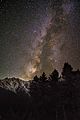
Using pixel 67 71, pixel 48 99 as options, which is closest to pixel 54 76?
pixel 67 71

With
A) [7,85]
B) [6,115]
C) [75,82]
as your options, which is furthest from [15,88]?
[75,82]

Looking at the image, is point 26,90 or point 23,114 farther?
point 26,90

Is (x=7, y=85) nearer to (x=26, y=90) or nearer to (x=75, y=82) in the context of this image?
(x=26, y=90)

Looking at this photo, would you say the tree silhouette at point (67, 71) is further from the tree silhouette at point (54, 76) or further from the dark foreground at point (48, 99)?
the tree silhouette at point (54, 76)

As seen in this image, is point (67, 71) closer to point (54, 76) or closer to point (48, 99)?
point (54, 76)

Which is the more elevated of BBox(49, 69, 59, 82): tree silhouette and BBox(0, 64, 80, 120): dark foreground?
BBox(49, 69, 59, 82): tree silhouette

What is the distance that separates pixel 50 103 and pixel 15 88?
1198 centimetres

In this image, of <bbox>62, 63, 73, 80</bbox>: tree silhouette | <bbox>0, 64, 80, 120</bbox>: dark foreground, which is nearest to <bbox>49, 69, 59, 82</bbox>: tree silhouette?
<bbox>0, 64, 80, 120</bbox>: dark foreground

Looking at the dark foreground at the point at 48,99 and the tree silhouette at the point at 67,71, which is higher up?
the tree silhouette at the point at 67,71

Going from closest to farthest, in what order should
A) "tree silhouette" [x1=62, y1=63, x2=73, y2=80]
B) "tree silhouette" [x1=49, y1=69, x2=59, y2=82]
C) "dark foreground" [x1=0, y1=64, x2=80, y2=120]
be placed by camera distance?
"dark foreground" [x1=0, y1=64, x2=80, y2=120] < "tree silhouette" [x1=62, y1=63, x2=73, y2=80] < "tree silhouette" [x1=49, y1=69, x2=59, y2=82]

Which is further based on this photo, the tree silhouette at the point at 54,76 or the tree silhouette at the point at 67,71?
the tree silhouette at the point at 54,76

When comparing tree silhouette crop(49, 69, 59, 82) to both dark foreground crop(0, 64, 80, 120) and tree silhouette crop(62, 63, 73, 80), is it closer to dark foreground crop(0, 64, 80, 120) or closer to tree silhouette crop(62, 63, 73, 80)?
dark foreground crop(0, 64, 80, 120)

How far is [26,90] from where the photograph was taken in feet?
277

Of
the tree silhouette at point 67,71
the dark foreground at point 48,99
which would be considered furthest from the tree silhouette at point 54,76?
the tree silhouette at point 67,71
